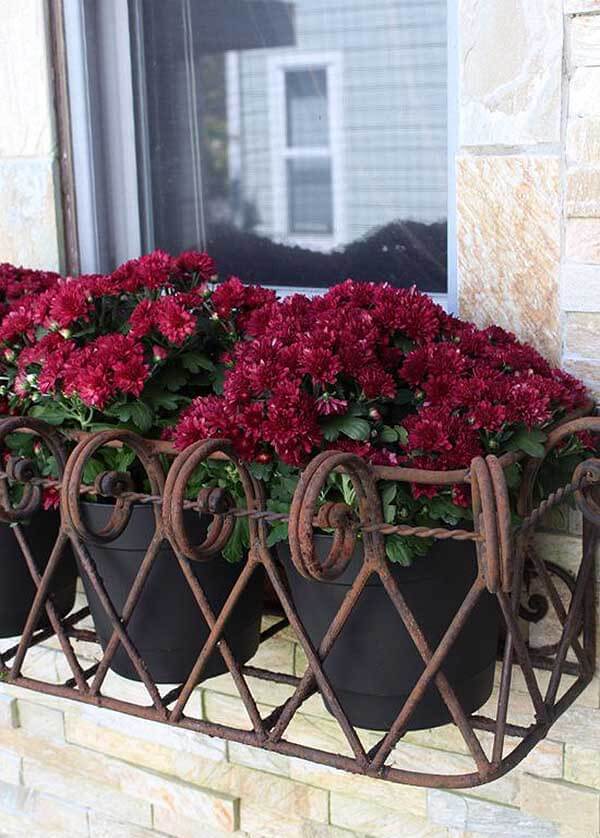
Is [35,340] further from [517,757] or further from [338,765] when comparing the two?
[517,757]

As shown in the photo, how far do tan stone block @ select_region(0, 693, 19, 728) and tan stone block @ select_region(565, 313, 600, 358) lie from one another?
3.86 ft

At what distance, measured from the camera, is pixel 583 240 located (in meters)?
1.28

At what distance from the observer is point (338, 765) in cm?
111

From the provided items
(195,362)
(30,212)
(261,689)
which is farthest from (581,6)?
(261,689)

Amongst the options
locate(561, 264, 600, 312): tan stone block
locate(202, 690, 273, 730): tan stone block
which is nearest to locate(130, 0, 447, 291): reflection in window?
locate(561, 264, 600, 312): tan stone block

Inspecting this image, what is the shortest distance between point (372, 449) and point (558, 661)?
1.09 feet

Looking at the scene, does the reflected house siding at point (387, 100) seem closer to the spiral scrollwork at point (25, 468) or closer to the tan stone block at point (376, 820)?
the spiral scrollwork at point (25, 468)

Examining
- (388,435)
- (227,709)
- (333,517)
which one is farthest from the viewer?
(227,709)

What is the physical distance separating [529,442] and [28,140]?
1.02 meters

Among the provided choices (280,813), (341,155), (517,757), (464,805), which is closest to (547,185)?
(341,155)

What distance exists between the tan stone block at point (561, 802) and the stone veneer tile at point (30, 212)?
106 centimetres

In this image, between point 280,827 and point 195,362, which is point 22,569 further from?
point 280,827

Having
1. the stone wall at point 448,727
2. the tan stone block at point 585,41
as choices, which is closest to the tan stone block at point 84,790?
the stone wall at point 448,727

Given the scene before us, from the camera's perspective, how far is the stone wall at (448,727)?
1282 mm
